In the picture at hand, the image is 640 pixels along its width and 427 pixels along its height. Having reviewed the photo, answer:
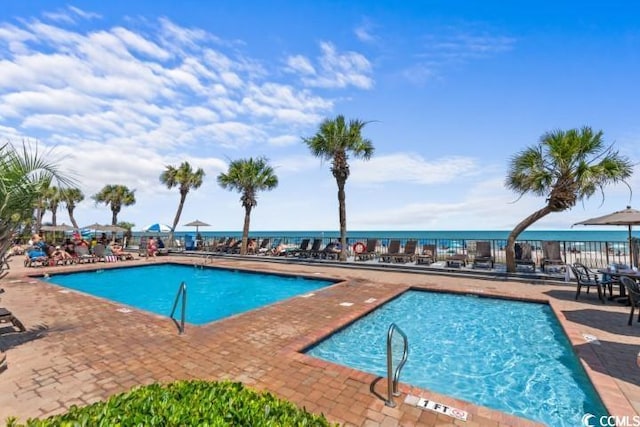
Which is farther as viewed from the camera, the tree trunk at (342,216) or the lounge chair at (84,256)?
the lounge chair at (84,256)

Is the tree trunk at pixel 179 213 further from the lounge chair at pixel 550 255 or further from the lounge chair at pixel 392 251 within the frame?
the lounge chair at pixel 550 255

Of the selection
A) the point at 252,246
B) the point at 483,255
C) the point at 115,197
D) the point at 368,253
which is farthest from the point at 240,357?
the point at 115,197

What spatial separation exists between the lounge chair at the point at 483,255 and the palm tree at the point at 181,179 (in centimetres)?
2165

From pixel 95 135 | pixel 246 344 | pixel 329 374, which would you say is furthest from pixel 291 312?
pixel 95 135

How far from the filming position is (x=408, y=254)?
13992 mm

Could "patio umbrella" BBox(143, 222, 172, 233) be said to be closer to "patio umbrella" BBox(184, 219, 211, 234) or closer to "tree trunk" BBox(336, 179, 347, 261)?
"patio umbrella" BBox(184, 219, 211, 234)

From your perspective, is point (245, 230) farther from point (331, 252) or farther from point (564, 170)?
point (564, 170)

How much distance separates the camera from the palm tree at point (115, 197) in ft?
110

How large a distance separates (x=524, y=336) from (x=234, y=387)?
5.98 meters

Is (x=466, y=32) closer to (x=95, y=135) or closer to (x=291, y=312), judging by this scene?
(x=291, y=312)

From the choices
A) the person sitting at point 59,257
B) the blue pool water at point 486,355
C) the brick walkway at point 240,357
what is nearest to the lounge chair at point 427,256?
the blue pool water at point 486,355

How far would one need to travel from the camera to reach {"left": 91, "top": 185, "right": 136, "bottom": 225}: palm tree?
33.7 meters

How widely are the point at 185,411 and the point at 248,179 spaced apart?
1908 cm

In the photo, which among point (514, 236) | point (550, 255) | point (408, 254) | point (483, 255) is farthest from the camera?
point (408, 254)
